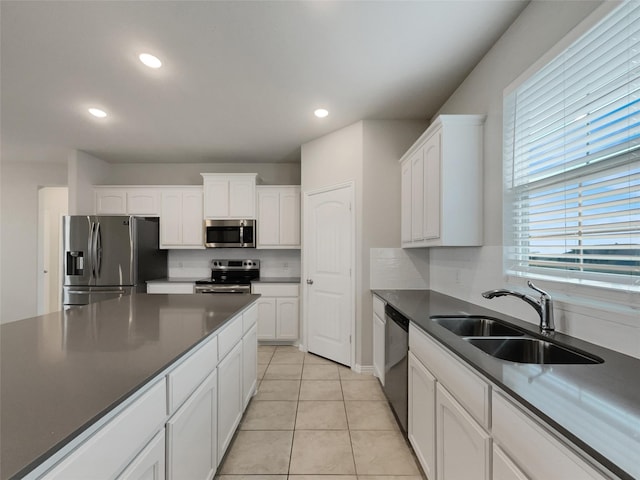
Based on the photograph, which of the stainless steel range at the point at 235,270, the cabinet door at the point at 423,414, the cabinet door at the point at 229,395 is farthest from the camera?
the stainless steel range at the point at 235,270

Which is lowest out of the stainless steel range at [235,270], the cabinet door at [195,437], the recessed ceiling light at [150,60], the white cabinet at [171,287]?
the cabinet door at [195,437]

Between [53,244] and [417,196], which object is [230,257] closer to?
[417,196]

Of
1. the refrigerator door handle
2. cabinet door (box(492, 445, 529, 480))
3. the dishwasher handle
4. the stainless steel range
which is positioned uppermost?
the refrigerator door handle

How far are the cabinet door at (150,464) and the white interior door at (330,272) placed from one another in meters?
2.45

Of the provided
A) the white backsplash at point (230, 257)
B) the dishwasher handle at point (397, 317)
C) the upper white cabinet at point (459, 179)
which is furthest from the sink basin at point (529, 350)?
the white backsplash at point (230, 257)

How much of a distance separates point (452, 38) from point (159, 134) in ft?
10.9

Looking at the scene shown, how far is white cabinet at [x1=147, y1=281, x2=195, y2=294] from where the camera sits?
14.0 feet

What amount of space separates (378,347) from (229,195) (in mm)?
2929

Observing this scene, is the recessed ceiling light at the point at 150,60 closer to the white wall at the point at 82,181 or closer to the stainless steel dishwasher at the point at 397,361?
the stainless steel dishwasher at the point at 397,361

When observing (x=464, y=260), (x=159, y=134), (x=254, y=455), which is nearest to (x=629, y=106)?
(x=464, y=260)

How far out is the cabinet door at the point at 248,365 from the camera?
2.27m

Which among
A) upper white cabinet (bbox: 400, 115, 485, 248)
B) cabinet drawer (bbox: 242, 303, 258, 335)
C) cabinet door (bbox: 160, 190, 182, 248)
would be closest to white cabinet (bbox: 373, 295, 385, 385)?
upper white cabinet (bbox: 400, 115, 485, 248)

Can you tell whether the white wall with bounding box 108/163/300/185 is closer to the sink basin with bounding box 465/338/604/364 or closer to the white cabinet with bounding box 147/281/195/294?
the white cabinet with bounding box 147/281/195/294

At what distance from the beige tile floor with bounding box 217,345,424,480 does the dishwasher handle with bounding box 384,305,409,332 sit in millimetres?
776
